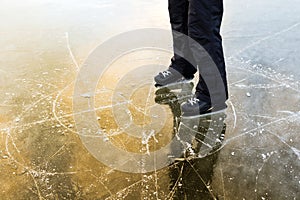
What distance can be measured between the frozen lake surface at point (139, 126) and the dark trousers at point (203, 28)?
0.20m

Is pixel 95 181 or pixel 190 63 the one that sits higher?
pixel 190 63

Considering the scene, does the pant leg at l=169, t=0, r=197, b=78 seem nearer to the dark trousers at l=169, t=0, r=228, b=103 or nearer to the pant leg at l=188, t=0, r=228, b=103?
the dark trousers at l=169, t=0, r=228, b=103

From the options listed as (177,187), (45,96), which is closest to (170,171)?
(177,187)

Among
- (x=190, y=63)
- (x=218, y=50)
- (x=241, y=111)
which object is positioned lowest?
(x=241, y=111)

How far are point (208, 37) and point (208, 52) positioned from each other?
0.07 m

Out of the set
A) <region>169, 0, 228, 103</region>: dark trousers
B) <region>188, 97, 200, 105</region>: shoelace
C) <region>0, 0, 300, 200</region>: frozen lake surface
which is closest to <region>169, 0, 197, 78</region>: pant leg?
<region>169, 0, 228, 103</region>: dark trousers

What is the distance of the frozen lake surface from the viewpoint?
122cm

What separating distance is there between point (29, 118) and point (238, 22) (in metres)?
1.82

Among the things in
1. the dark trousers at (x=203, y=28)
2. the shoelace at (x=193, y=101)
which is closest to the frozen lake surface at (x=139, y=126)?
the shoelace at (x=193, y=101)

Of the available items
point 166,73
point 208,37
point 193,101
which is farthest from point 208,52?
point 166,73

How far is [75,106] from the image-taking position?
5.53 feet

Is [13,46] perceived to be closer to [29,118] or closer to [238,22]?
[29,118]

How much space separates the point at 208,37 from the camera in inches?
55.8

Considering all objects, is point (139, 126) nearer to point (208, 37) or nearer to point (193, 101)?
point (193, 101)
